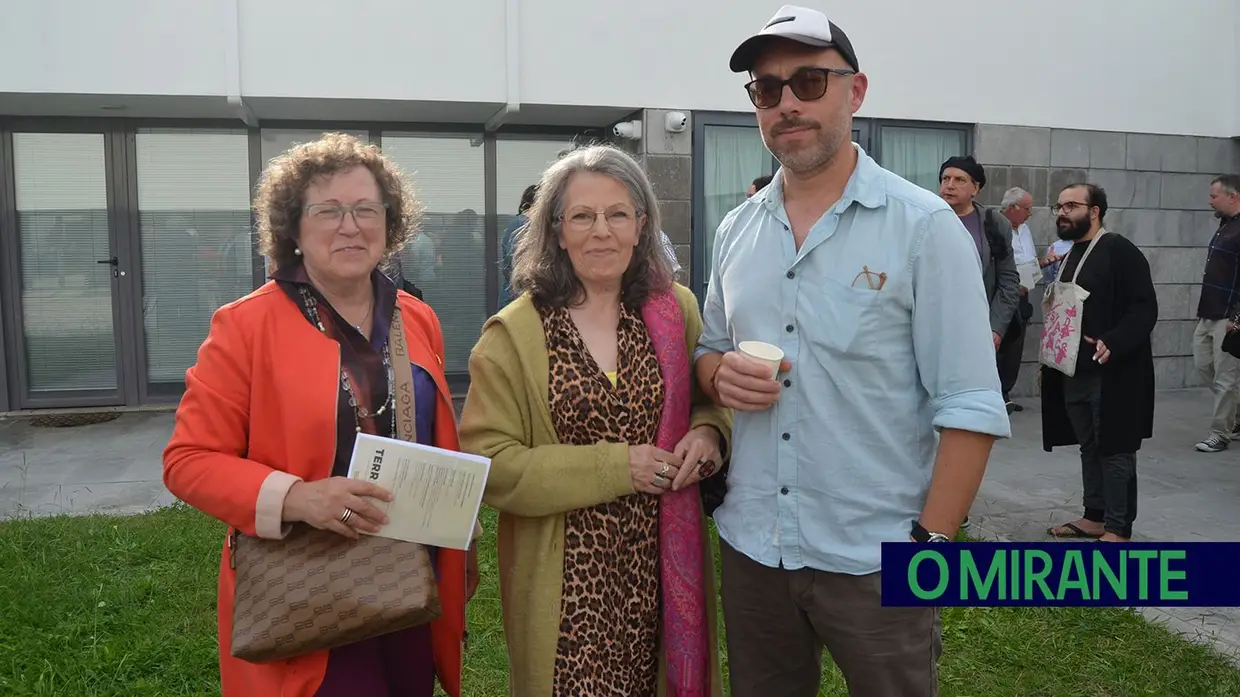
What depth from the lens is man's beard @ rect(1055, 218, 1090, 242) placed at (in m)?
5.19

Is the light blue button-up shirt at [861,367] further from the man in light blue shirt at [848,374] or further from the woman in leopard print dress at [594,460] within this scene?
the woman in leopard print dress at [594,460]

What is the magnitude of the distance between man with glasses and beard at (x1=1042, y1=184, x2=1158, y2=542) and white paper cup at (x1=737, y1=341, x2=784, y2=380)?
358cm

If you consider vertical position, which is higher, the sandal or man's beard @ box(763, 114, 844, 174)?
man's beard @ box(763, 114, 844, 174)

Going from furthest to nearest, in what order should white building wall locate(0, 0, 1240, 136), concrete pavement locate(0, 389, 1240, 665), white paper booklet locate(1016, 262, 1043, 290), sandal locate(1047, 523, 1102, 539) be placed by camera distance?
1. white paper booklet locate(1016, 262, 1043, 290)
2. white building wall locate(0, 0, 1240, 136)
3. concrete pavement locate(0, 389, 1240, 665)
4. sandal locate(1047, 523, 1102, 539)

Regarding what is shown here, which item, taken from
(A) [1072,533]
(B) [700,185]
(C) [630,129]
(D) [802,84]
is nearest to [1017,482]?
(A) [1072,533]

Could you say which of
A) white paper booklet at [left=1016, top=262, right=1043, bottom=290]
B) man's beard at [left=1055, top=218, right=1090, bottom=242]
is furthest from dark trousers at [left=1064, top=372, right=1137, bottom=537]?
white paper booklet at [left=1016, top=262, right=1043, bottom=290]

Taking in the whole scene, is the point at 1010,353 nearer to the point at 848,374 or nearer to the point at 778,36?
the point at 848,374

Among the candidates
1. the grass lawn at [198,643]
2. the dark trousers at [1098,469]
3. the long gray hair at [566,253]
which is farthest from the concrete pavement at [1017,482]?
the long gray hair at [566,253]

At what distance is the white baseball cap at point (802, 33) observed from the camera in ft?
6.70

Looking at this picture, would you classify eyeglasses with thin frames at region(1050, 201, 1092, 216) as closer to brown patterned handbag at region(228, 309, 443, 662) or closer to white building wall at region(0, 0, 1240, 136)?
white building wall at region(0, 0, 1240, 136)

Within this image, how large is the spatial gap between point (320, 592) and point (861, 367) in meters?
1.30

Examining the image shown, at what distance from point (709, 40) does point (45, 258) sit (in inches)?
263

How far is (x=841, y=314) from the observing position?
2.06m

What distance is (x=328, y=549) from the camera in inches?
81.4
